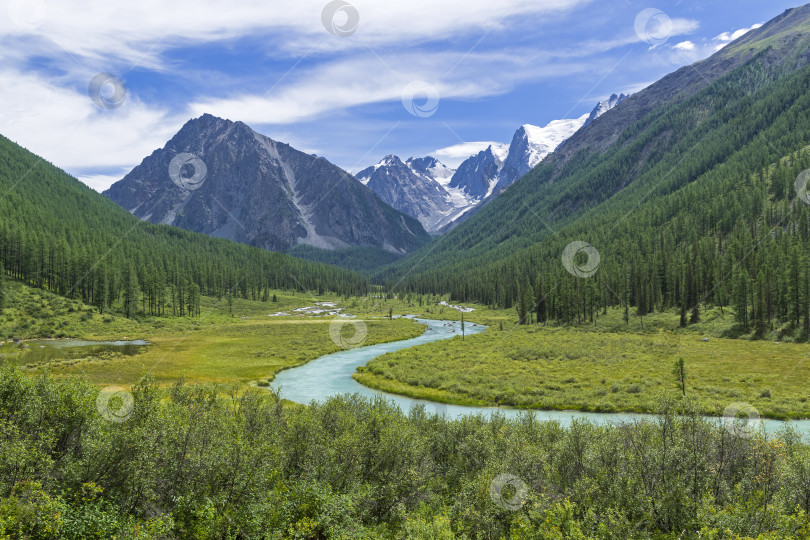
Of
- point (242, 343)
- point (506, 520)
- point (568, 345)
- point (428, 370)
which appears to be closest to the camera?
point (506, 520)

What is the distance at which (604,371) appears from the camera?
67562 millimetres

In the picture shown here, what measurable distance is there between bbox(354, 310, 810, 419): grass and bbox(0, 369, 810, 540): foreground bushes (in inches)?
670

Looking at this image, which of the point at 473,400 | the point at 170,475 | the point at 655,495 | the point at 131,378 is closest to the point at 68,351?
the point at 131,378

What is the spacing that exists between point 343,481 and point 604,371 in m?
58.4

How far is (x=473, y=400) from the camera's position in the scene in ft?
184

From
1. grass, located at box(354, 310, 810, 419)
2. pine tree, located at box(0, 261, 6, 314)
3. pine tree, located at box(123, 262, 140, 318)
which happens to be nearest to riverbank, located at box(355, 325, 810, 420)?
grass, located at box(354, 310, 810, 419)

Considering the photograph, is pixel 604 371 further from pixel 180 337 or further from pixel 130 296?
pixel 130 296

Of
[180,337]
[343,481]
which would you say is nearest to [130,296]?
[180,337]

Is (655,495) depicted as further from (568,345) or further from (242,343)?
(242,343)

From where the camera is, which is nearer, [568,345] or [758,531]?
[758,531]

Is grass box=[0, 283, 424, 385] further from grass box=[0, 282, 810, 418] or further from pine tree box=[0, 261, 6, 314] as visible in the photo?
pine tree box=[0, 261, 6, 314]

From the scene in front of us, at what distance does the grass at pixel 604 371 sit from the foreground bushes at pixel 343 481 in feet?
55.8

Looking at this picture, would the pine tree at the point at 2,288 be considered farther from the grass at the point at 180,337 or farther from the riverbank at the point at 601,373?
the riverbank at the point at 601,373

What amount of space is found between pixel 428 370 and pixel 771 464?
54.5m
